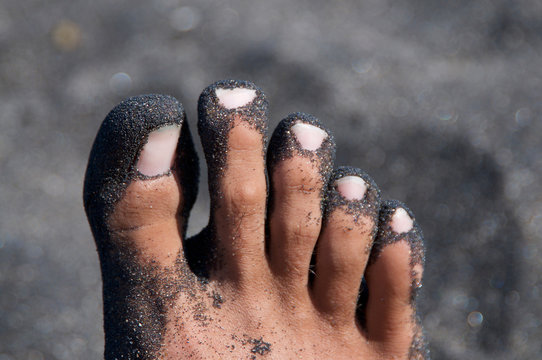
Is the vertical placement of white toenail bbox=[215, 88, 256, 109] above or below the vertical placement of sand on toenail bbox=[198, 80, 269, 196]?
above

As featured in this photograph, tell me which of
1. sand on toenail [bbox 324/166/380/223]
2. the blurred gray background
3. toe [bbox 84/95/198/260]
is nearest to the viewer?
toe [bbox 84/95/198/260]

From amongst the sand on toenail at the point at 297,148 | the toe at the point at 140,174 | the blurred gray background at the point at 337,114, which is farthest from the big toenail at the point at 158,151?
the blurred gray background at the point at 337,114

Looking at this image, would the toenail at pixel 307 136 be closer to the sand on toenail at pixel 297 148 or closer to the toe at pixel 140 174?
the sand on toenail at pixel 297 148

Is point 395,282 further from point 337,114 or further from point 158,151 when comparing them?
point 337,114

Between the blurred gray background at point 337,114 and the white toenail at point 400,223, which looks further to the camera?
the blurred gray background at point 337,114

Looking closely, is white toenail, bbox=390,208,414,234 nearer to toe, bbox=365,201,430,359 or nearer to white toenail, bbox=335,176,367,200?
toe, bbox=365,201,430,359

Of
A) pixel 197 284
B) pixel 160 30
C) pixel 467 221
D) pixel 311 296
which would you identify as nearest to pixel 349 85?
pixel 467 221

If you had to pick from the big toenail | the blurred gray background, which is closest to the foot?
the big toenail
